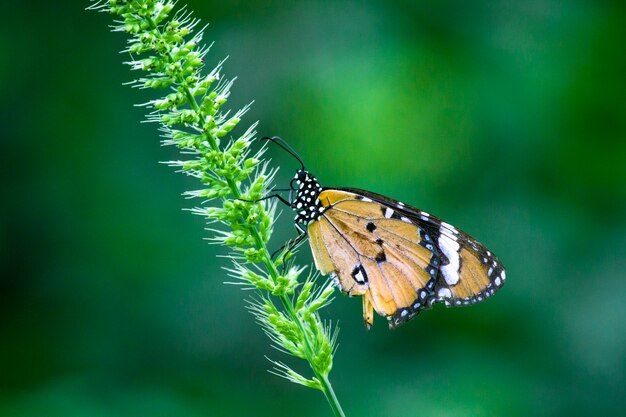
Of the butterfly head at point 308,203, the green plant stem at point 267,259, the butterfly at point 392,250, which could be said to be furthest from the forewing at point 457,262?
the green plant stem at point 267,259

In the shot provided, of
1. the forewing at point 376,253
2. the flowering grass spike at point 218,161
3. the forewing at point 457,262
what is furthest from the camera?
the forewing at point 457,262

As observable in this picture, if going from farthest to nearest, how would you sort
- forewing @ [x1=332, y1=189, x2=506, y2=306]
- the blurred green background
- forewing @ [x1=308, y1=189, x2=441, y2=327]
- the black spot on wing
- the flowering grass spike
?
the blurred green background, the black spot on wing, forewing @ [x1=332, y1=189, x2=506, y2=306], forewing @ [x1=308, y1=189, x2=441, y2=327], the flowering grass spike

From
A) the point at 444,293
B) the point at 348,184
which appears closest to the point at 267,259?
the point at 444,293

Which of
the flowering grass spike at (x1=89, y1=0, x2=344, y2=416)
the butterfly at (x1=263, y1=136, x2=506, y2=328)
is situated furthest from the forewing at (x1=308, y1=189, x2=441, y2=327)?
the flowering grass spike at (x1=89, y1=0, x2=344, y2=416)

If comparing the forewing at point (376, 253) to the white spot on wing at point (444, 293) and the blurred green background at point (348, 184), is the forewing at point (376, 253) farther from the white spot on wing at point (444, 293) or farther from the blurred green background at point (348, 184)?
the blurred green background at point (348, 184)

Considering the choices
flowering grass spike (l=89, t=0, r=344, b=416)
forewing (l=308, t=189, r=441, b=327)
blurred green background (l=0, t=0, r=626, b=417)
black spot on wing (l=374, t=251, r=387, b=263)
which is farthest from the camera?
blurred green background (l=0, t=0, r=626, b=417)

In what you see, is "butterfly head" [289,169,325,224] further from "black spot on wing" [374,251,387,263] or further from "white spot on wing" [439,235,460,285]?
"white spot on wing" [439,235,460,285]

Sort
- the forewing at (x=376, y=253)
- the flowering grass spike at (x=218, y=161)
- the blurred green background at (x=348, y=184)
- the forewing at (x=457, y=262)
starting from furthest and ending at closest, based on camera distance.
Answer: the blurred green background at (x=348, y=184) → the forewing at (x=457, y=262) → the forewing at (x=376, y=253) → the flowering grass spike at (x=218, y=161)

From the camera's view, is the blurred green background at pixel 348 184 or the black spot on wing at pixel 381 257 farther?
the blurred green background at pixel 348 184
